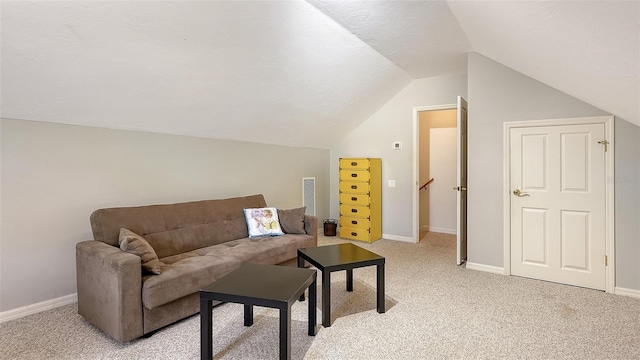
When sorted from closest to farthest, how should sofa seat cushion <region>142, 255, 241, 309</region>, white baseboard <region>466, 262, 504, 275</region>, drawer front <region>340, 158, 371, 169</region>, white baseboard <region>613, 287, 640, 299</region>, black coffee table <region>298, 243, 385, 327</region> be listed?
sofa seat cushion <region>142, 255, 241, 309</region> → black coffee table <region>298, 243, 385, 327</region> → white baseboard <region>613, 287, 640, 299</region> → white baseboard <region>466, 262, 504, 275</region> → drawer front <region>340, 158, 371, 169</region>

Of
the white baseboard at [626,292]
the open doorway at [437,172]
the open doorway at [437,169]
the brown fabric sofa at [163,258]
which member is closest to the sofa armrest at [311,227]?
the brown fabric sofa at [163,258]

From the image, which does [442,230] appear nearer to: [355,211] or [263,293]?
[355,211]

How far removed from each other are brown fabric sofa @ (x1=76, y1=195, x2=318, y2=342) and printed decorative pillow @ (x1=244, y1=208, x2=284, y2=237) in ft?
0.29

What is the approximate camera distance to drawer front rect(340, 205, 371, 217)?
4902 millimetres

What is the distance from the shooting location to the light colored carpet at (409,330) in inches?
79.7

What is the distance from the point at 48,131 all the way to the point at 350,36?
9.03 ft

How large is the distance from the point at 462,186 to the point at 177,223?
10.7ft

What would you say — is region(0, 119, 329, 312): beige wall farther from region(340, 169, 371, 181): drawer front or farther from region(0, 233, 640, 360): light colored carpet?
region(340, 169, 371, 181): drawer front

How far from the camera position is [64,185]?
2652 millimetres

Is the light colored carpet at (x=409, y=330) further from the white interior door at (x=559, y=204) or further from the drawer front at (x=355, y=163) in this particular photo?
the drawer front at (x=355, y=163)

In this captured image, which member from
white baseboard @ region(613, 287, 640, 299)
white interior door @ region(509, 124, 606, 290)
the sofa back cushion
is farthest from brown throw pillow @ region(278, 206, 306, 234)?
white baseboard @ region(613, 287, 640, 299)

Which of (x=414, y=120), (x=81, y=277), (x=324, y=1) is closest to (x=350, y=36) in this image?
(x=324, y=1)

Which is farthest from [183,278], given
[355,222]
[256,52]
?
[355,222]

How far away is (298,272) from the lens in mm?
2291
